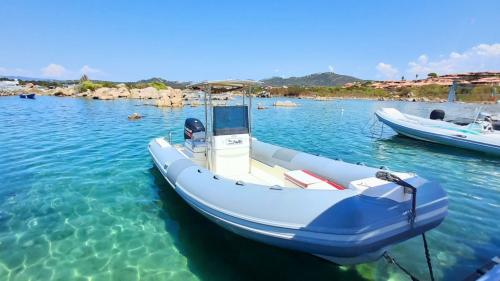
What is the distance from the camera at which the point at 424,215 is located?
3326 millimetres

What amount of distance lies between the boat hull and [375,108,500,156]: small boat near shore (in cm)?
978

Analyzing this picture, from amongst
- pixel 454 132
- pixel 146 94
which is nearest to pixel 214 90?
pixel 454 132

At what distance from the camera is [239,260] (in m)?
4.01

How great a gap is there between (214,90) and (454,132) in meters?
11.3

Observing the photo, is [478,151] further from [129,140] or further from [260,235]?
[129,140]

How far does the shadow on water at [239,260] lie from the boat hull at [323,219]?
0.54 metres

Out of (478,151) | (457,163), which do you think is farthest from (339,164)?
(478,151)

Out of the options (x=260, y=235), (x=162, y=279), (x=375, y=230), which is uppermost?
(x=375, y=230)

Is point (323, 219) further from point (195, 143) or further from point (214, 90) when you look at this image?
point (195, 143)

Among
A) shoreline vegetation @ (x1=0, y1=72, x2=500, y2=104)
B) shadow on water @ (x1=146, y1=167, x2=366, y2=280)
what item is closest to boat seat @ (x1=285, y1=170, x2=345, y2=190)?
shadow on water @ (x1=146, y1=167, x2=366, y2=280)

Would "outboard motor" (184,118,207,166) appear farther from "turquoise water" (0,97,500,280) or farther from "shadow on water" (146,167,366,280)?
"shadow on water" (146,167,366,280)

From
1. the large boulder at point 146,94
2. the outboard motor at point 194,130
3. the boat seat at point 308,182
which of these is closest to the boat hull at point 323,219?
the boat seat at point 308,182

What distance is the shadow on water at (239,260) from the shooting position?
3.72 metres

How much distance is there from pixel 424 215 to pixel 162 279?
11.7ft
